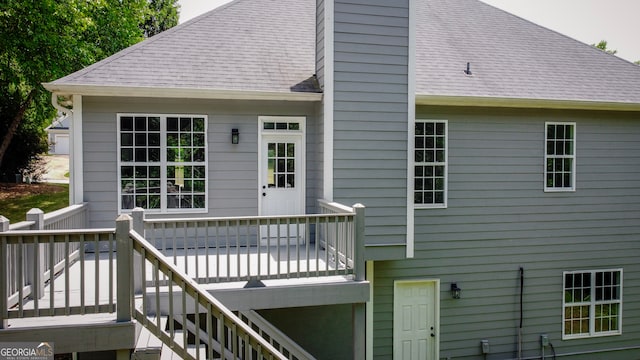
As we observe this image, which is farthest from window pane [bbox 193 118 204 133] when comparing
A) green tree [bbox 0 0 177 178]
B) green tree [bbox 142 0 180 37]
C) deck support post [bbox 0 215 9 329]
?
green tree [bbox 142 0 180 37]

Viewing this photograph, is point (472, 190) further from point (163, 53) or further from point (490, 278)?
point (163, 53)

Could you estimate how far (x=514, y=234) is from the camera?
8.30m

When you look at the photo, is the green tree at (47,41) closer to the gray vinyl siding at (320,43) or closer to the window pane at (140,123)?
the window pane at (140,123)

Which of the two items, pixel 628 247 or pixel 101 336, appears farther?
pixel 628 247

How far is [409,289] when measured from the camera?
8.06m

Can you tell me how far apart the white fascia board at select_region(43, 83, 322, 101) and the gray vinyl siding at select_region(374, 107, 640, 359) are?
2.51 meters

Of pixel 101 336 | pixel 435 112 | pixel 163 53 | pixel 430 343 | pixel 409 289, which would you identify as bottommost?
pixel 430 343

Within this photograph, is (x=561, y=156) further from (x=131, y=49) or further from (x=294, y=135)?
(x=131, y=49)

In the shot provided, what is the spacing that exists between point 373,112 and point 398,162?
0.89m

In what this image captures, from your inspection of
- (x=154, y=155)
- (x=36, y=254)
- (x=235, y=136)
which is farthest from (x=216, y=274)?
(x=154, y=155)

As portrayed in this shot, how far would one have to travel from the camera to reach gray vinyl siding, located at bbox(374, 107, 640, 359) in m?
8.05

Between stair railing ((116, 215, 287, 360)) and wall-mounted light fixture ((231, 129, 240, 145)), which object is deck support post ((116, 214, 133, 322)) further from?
wall-mounted light fixture ((231, 129, 240, 145))

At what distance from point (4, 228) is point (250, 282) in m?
2.61

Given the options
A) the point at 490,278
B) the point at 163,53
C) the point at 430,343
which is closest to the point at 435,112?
the point at 490,278
